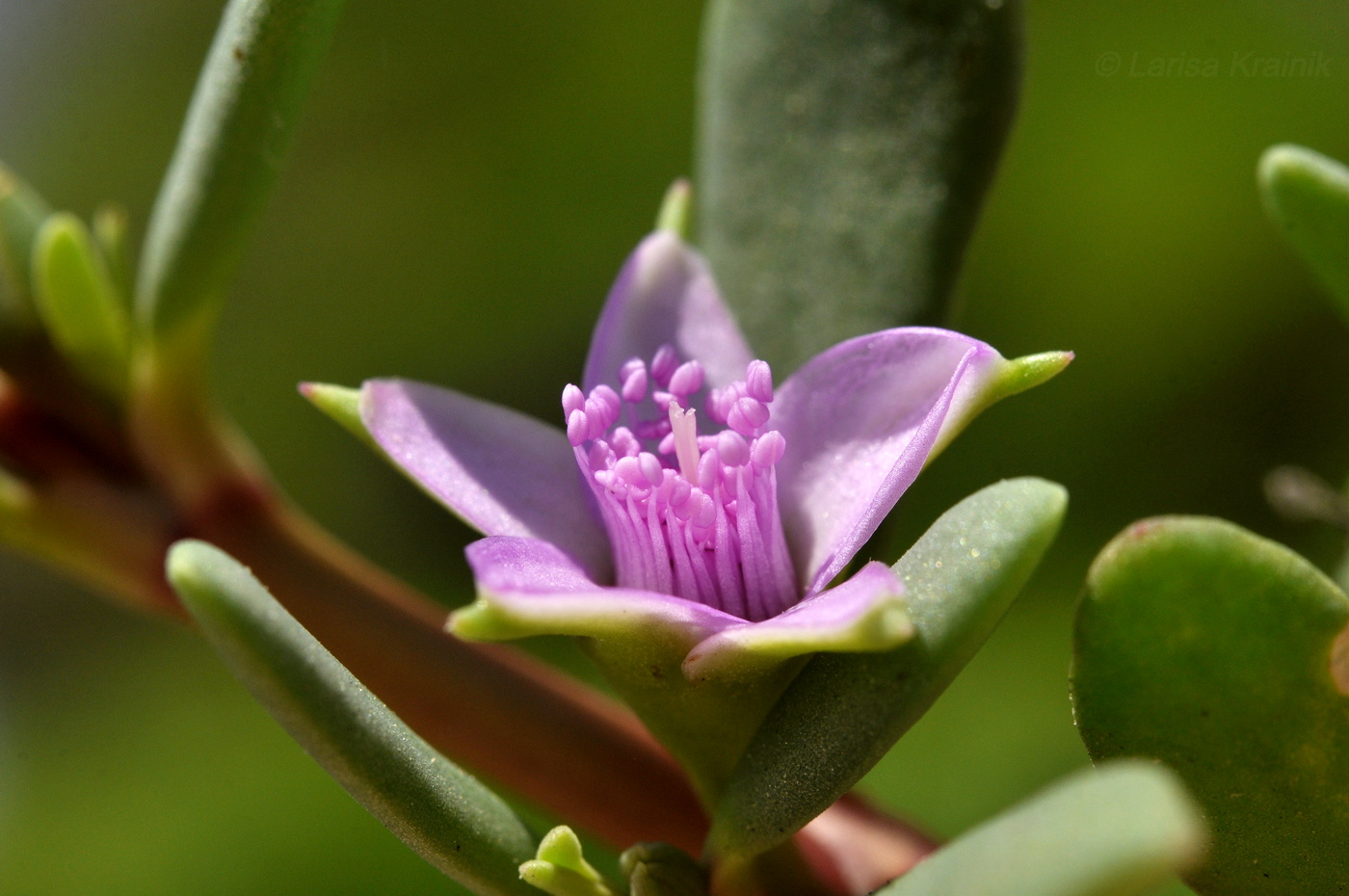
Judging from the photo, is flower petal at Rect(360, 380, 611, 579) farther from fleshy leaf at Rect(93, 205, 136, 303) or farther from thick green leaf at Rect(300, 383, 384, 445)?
fleshy leaf at Rect(93, 205, 136, 303)

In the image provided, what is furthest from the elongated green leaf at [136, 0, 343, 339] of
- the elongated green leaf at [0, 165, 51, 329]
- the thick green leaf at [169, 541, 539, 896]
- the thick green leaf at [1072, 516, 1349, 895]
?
the thick green leaf at [1072, 516, 1349, 895]

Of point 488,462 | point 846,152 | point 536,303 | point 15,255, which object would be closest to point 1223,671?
point 488,462

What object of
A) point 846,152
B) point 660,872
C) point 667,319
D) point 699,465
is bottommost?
point 660,872

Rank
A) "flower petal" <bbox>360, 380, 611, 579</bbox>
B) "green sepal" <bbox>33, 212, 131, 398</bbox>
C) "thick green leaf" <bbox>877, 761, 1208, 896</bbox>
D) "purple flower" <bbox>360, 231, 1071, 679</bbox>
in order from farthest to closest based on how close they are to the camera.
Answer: "green sepal" <bbox>33, 212, 131, 398</bbox>, "flower petal" <bbox>360, 380, 611, 579</bbox>, "purple flower" <bbox>360, 231, 1071, 679</bbox>, "thick green leaf" <bbox>877, 761, 1208, 896</bbox>

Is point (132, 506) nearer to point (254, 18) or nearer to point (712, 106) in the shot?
point (254, 18)

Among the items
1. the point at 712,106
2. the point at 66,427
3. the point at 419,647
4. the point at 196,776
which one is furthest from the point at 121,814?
the point at 712,106

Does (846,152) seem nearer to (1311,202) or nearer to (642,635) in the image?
(1311,202)
